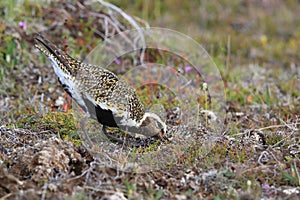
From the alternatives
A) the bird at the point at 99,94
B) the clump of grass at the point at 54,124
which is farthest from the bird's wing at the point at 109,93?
the clump of grass at the point at 54,124

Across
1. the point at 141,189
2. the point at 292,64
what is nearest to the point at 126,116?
the point at 141,189

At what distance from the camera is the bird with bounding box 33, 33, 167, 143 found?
4.63 m

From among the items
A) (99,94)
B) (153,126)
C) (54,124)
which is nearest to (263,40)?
(153,126)

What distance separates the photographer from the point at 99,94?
15.4 ft

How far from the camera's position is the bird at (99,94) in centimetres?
463

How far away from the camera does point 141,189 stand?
408 cm

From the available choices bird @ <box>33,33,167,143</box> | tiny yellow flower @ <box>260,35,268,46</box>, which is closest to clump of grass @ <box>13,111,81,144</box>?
bird @ <box>33,33,167,143</box>

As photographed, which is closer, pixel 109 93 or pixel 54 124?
pixel 109 93

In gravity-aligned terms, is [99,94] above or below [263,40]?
above

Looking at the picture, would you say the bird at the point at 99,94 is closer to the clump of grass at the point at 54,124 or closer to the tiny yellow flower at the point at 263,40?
the clump of grass at the point at 54,124

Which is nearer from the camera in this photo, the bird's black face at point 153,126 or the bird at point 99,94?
the bird at point 99,94

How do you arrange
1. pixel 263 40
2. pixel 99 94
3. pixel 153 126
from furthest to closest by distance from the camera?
1. pixel 263 40
2. pixel 153 126
3. pixel 99 94

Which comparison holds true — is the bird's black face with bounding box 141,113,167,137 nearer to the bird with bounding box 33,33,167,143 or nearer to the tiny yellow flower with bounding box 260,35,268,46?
the bird with bounding box 33,33,167,143

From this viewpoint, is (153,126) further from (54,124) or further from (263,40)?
(263,40)
